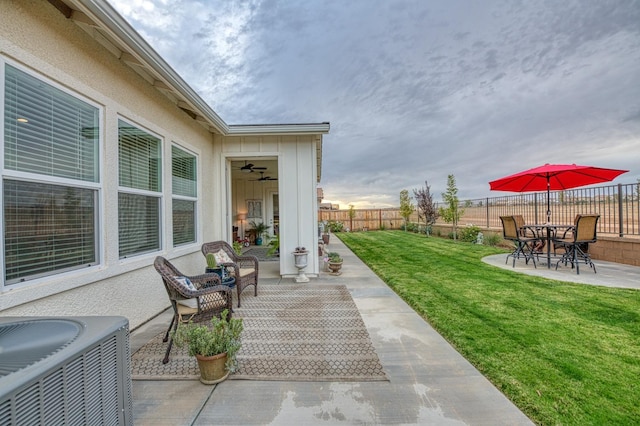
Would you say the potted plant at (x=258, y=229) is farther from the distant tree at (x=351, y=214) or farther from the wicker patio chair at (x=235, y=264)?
the distant tree at (x=351, y=214)

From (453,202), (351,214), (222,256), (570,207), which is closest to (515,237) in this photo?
(570,207)

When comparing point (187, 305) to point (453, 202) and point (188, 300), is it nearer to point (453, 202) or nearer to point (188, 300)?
point (188, 300)

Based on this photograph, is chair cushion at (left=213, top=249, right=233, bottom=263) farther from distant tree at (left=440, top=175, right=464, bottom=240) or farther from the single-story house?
distant tree at (left=440, top=175, right=464, bottom=240)

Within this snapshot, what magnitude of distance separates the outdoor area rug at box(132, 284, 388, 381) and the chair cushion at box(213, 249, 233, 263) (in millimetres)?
934

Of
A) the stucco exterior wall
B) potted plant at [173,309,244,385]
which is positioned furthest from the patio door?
potted plant at [173,309,244,385]

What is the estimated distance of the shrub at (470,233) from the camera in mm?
11812

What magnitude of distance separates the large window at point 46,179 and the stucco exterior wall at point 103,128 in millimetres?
110

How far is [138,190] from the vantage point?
145 inches

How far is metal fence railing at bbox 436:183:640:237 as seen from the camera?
6.63m

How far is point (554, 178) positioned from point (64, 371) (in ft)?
30.4

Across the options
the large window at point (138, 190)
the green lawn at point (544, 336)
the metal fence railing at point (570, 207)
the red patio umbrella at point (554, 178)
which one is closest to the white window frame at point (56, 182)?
the large window at point (138, 190)

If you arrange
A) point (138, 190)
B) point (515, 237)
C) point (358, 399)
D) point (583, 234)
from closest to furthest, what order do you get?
point (358, 399) → point (138, 190) → point (583, 234) → point (515, 237)

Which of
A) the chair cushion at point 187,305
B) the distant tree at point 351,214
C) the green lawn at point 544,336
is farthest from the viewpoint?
the distant tree at point 351,214

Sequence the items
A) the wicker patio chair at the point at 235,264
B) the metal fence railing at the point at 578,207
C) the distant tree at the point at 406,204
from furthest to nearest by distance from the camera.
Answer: the distant tree at the point at 406,204 < the metal fence railing at the point at 578,207 < the wicker patio chair at the point at 235,264
